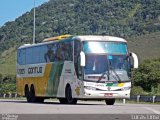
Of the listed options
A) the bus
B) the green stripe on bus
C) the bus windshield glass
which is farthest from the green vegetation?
the bus windshield glass

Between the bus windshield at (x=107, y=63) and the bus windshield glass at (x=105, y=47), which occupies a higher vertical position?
the bus windshield glass at (x=105, y=47)

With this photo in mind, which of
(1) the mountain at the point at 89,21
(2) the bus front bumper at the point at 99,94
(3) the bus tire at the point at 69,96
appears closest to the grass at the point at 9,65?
(1) the mountain at the point at 89,21

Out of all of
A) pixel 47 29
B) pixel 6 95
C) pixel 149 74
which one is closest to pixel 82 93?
pixel 6 95

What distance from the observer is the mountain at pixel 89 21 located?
516 feet

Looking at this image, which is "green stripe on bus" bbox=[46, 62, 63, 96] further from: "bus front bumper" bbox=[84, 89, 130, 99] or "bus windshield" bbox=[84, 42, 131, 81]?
"bus front bumper" bbox=[84, 89, 130, 99]

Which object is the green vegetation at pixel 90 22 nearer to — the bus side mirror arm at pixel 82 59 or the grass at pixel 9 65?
the grass at pixel 9 65

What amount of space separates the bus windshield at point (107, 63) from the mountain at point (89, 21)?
371 feet

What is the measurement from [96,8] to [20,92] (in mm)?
149801

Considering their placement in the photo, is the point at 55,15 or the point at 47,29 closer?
the point at 47,29

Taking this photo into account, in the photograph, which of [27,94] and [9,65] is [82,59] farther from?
[9,65]

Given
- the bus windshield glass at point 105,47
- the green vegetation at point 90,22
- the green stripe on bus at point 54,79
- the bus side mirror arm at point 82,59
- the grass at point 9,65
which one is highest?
the green vegetation at point 90,22

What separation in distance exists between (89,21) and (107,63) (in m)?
147

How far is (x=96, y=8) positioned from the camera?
7308 inches

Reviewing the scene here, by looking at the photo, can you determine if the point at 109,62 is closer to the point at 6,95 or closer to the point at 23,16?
the point at 6,95
